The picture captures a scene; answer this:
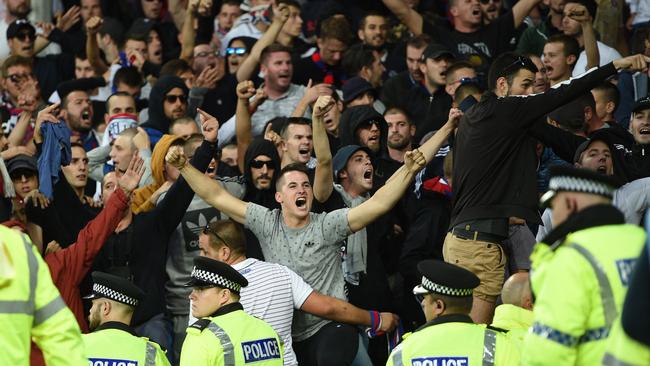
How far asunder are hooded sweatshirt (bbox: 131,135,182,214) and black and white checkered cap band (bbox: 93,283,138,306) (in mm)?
2537

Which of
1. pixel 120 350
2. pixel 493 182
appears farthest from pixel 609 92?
pixel 120 350

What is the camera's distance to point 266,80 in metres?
14.3

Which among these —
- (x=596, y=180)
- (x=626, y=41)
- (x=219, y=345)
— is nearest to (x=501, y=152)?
(x=219, y=345)

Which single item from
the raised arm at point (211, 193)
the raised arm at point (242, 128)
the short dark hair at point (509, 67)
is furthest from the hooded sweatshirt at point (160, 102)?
the short dark hair at point (509, 67)

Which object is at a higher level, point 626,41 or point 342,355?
point 626,41

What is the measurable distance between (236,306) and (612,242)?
340 centimetres

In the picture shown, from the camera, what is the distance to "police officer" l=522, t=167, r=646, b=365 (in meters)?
6.30

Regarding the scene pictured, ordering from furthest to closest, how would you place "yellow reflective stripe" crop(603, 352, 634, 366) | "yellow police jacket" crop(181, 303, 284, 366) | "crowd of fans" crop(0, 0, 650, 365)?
"crowd of fans" crop(0, 0, 650, 365) → "yellow police jacket" crop(181, 303, 284, 366) → "yellow reflective stripe" crop(603, 352, 634, 366)

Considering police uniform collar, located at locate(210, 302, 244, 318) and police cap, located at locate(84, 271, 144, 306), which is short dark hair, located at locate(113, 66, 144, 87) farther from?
police uniform collar, located at locate(210, 302, 244, 318)

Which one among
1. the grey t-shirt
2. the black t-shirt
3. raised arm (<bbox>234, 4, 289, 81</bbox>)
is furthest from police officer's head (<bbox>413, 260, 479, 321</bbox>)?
the black t-shirt

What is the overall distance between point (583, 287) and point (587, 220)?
0.35 metres

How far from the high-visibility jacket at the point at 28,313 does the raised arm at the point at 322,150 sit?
434cm

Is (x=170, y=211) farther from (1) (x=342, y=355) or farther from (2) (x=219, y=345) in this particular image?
(2) (x=219, y=345)

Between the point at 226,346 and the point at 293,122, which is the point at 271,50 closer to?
the point at 293,122
